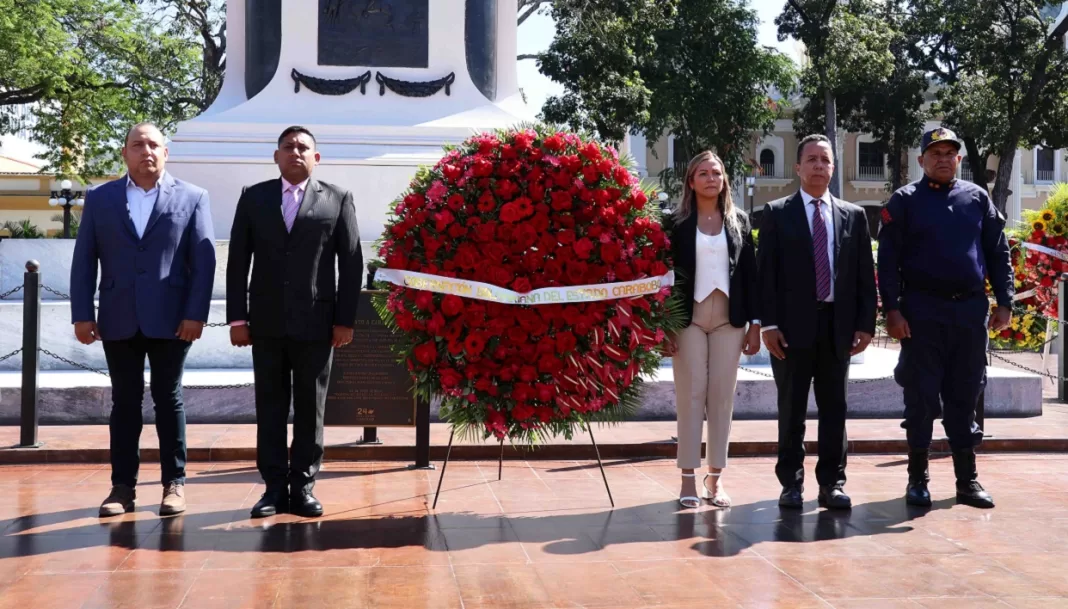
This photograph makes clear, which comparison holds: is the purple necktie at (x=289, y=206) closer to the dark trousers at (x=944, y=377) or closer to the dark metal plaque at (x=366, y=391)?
the dark metal plaque at (x=366, y=391)

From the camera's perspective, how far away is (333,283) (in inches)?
245

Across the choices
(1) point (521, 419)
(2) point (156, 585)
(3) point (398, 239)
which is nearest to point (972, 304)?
(1) point (521, 419)

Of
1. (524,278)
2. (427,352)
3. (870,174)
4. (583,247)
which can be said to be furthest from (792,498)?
(870,174)

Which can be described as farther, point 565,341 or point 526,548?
point 565,341

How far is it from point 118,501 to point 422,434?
2203 mm

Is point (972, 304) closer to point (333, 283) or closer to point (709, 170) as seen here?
point (709, 170)

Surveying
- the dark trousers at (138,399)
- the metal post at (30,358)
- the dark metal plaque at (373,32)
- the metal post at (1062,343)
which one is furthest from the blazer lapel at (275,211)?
the metal post at (1062,343)

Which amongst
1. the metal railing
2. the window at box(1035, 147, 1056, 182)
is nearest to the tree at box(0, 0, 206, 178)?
the metal railing

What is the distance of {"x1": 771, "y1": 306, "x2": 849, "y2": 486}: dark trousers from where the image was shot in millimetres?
6496

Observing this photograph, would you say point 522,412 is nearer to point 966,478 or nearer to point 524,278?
point 524,278

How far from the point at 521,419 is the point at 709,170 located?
1.66 meters

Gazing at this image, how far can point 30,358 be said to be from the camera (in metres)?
8.41

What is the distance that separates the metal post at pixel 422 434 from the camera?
25.8 ft

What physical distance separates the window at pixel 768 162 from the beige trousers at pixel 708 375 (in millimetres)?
54531
